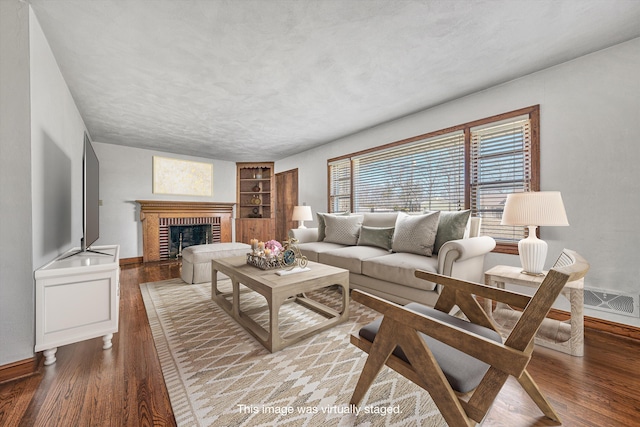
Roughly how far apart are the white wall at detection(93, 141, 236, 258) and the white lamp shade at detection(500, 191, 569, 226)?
19.8ft

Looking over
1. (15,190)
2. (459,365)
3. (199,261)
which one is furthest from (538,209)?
(199,261)

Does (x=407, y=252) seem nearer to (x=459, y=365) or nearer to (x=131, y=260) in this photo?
(x=459, y=365)

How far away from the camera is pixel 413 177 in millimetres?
3615

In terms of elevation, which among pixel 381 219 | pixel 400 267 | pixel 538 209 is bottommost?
pixel 400 267

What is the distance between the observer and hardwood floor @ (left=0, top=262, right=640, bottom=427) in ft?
3.90

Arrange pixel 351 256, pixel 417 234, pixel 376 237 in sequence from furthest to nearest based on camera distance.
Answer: pixel 376 237, pixel 351 256, pixel 417 234

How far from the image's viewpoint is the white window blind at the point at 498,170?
2.64 meters

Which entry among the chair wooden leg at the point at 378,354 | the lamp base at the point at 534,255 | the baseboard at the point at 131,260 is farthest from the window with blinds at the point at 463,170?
the baseboard at the point at 131,260

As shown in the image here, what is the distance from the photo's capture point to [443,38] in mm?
1985

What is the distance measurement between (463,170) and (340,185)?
2.21 m

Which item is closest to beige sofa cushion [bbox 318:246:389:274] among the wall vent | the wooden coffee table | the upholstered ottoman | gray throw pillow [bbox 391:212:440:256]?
gray throw pillow [bbox 391:212:440:256]

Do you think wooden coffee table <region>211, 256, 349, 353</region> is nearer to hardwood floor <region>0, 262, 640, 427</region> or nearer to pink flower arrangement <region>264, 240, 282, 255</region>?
pink flower arrangement <region>264, 240, 282, 255</region>

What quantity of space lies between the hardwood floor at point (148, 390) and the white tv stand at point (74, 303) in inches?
6.6

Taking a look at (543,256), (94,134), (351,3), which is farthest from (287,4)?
(94,134)
